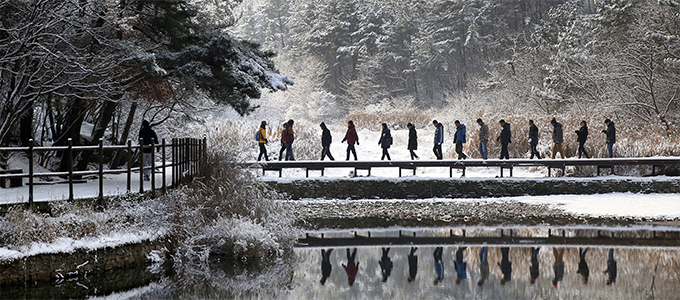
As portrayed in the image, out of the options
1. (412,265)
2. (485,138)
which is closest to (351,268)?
(412,265)

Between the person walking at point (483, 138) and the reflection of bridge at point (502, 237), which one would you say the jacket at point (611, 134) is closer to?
the person walking at point (483, 138)

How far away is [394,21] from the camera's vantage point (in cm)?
5591

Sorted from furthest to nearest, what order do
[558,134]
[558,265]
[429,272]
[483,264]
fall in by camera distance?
[558,134]
[483,264]
[558,265]
[429,272]

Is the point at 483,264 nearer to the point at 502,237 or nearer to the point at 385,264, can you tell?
the point at 385,264

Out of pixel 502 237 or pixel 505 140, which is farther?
pixel 505 140

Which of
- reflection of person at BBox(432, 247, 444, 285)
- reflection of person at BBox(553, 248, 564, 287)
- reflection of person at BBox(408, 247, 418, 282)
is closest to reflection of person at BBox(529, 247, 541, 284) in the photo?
reflection of person at BBox(553, 248, 564, 287)

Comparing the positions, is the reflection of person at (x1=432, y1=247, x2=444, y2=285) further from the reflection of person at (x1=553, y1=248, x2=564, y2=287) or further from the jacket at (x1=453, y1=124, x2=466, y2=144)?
the jacket at (x1=453, y1=124, x2=466, y2=144)

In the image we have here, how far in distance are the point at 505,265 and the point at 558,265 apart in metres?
0.82

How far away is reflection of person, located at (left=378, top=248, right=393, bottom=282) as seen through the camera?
9.28 m

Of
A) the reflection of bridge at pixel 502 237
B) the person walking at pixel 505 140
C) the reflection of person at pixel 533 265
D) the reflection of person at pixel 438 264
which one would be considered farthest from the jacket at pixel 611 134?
the reflection of person at pixel 438 264

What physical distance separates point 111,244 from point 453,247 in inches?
228

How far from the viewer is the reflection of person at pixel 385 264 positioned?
30.5 ft

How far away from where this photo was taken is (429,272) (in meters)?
9.26

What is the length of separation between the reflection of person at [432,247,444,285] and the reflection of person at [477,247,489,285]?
56 cm
